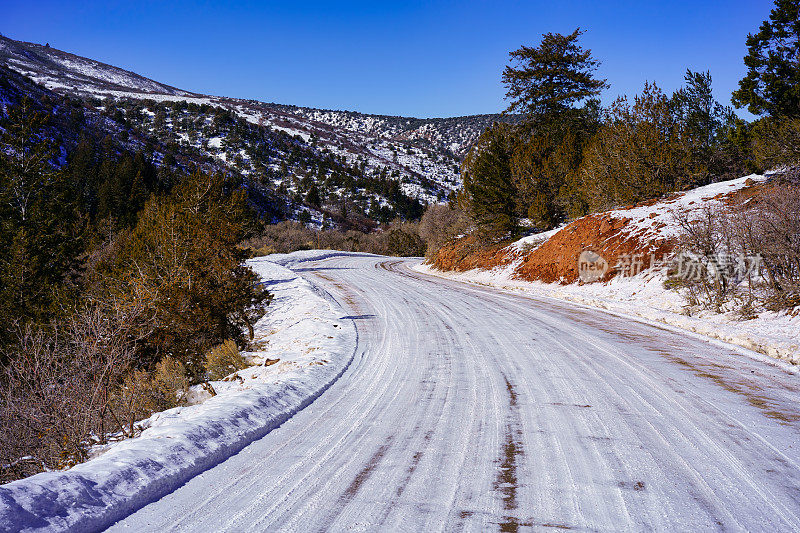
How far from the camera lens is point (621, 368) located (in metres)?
6.08

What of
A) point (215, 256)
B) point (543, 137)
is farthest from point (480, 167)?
point (215, 256)

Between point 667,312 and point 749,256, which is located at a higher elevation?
point 749,256

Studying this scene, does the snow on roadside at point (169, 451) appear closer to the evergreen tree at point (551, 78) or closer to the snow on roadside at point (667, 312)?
→ the snow on roadside at point (667, 312)

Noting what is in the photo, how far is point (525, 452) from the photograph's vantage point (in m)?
3.55

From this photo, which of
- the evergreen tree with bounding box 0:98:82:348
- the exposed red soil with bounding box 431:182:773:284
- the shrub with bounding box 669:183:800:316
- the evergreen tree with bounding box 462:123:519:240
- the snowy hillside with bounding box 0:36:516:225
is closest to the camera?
the shrub with bounding box 669:183:800:316

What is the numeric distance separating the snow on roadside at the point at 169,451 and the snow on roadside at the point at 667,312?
7.05 meters

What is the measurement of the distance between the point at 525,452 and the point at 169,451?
118 inches

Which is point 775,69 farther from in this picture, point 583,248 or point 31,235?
point 31,235

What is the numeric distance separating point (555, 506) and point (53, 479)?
134 inches

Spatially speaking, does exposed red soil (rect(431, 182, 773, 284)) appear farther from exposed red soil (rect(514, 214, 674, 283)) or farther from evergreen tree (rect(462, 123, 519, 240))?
evergreen tree (rect(462, 123, 519, 240))

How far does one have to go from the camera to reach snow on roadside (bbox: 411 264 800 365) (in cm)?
721

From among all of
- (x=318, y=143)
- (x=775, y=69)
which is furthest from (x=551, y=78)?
(x=318, y=143)

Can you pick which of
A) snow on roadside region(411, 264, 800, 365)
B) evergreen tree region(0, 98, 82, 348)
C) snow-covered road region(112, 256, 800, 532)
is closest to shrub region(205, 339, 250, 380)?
snow-covered road region(112, 256, 800, 532)

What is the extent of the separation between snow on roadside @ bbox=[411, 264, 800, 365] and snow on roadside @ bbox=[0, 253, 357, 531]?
23.1 feet
